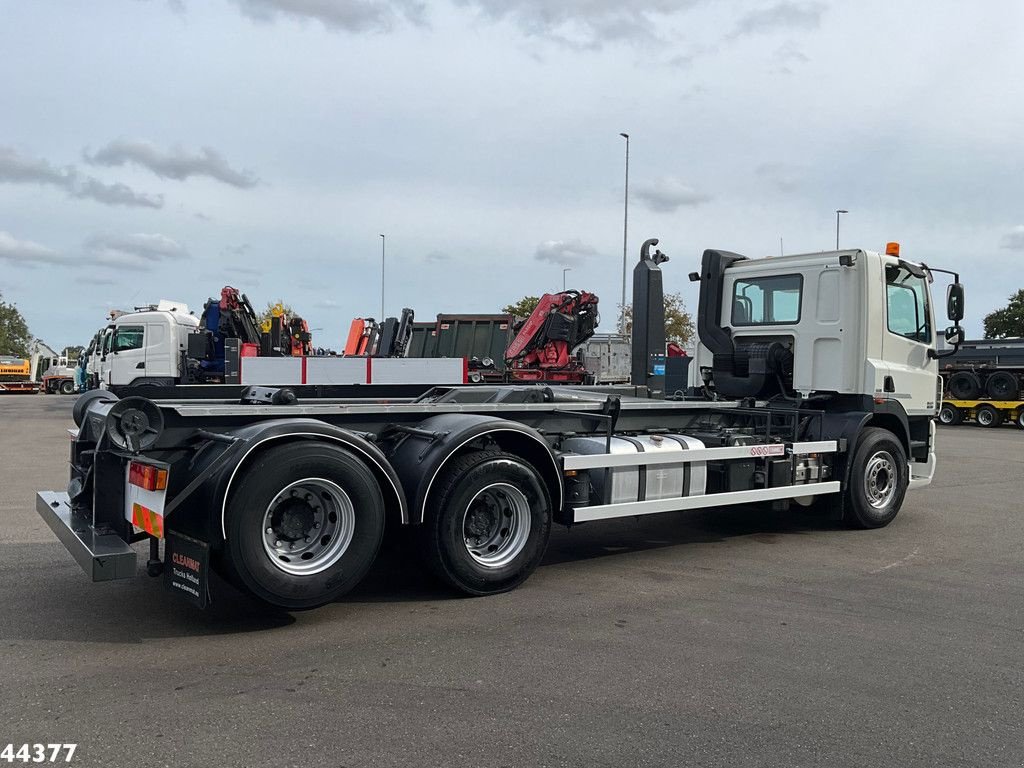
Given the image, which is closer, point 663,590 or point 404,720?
point 404,720

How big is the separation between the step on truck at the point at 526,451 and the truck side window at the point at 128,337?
54.2 feet

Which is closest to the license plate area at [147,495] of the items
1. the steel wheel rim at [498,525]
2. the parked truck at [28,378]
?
the steel wheel rim at [498,525]

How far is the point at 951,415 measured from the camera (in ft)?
90.6

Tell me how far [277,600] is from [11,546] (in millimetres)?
3545

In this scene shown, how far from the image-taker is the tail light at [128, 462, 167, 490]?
189 inches

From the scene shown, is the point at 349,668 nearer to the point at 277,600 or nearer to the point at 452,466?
the point at 277,600

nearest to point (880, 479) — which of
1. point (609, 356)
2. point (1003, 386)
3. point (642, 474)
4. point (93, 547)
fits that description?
point (642, 474)

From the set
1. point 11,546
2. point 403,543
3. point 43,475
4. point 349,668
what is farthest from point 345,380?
point 349,668

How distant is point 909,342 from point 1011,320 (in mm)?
64237

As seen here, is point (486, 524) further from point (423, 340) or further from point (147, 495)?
point (423, 340)

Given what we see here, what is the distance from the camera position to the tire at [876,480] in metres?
8.44

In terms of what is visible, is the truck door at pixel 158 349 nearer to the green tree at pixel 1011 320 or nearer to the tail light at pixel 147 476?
the tail light at pixel 147 476

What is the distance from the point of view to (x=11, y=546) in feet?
23.5

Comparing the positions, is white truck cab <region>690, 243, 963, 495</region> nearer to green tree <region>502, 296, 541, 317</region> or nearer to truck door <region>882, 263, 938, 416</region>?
truck door <region>882, 263, 938, 416</region>
